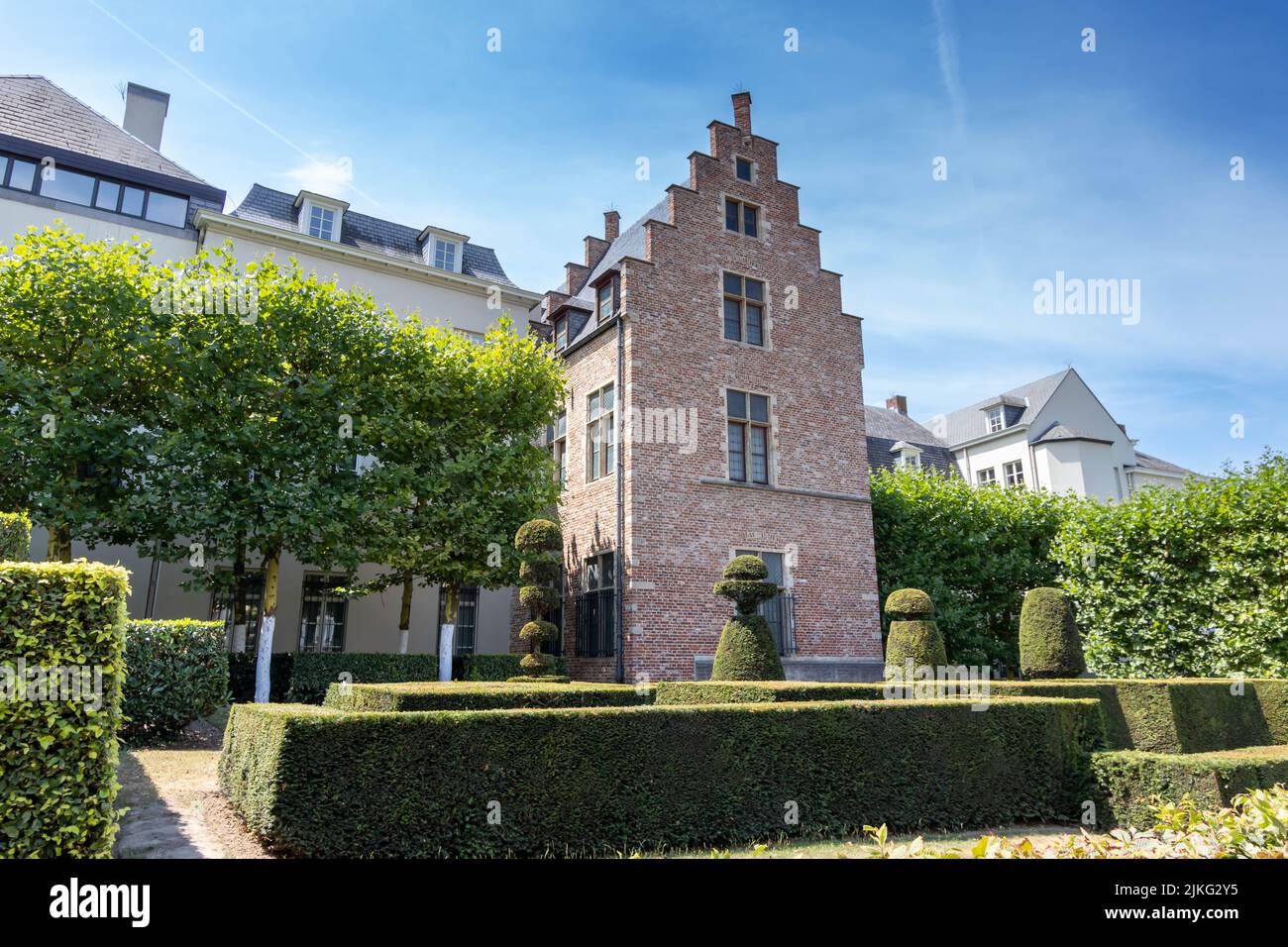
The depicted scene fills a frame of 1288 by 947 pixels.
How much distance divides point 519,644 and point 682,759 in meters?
15.3

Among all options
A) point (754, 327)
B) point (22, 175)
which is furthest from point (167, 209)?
point (754, 327)

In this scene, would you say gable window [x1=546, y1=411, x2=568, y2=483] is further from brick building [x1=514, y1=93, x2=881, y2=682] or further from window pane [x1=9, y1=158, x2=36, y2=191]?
window pane [x1=9, y1=158, x2=36, y2=191]

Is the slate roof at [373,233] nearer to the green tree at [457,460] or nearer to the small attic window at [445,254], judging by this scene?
the small attic window at [445,254]

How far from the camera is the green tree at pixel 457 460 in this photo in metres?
17.5

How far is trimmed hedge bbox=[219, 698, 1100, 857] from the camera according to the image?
6.82 meters

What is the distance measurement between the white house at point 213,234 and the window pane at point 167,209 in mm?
29

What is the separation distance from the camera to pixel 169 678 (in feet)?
42.8

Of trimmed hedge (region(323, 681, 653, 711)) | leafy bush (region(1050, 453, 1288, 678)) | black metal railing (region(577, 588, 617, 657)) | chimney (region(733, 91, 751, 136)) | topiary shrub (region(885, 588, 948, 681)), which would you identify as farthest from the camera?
chimney (region(733, 91, 751, 136))

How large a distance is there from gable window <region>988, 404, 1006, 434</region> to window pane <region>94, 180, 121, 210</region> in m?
36.0

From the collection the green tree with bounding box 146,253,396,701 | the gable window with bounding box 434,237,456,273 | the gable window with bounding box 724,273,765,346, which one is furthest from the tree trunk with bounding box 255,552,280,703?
the gable window with bounding box 434,237,456,273

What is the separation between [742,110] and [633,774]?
19056 mm
